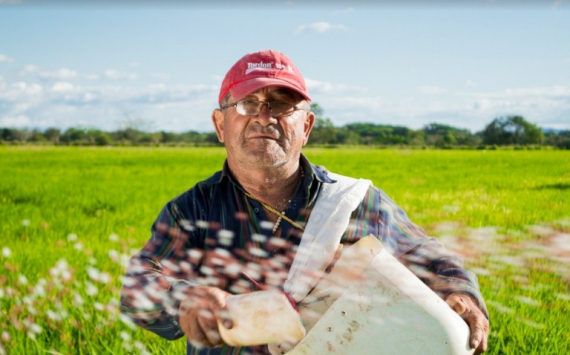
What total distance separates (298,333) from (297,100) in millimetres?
878

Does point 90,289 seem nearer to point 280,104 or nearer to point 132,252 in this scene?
point 132,252

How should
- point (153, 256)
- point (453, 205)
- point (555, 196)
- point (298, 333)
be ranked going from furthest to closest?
point (555, 196) → point (453, 205) → point (153, 256) → point (298, 333)

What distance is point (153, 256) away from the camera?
2012 mm

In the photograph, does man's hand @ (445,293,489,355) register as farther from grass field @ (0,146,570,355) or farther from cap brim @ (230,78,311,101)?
grass field @ (0,146,570,355)

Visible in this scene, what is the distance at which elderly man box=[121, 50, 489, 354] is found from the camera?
1.97 metres

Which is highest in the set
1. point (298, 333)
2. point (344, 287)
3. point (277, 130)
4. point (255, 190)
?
point (277, 130)

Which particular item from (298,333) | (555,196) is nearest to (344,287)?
(298,333)

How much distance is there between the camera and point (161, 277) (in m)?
1.90

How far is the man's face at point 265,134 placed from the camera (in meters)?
2.03

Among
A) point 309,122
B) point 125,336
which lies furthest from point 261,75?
point 125,336

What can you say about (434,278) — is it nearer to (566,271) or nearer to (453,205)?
(566,271)

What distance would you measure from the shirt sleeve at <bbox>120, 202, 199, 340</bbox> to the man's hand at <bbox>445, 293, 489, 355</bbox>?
79cm

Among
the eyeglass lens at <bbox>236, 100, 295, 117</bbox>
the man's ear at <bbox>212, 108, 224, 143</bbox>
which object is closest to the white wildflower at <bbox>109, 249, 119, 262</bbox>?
the man's ear at <bbox>212, 108, 224, 143</bbox>

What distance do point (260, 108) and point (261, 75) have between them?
109 millimetres
